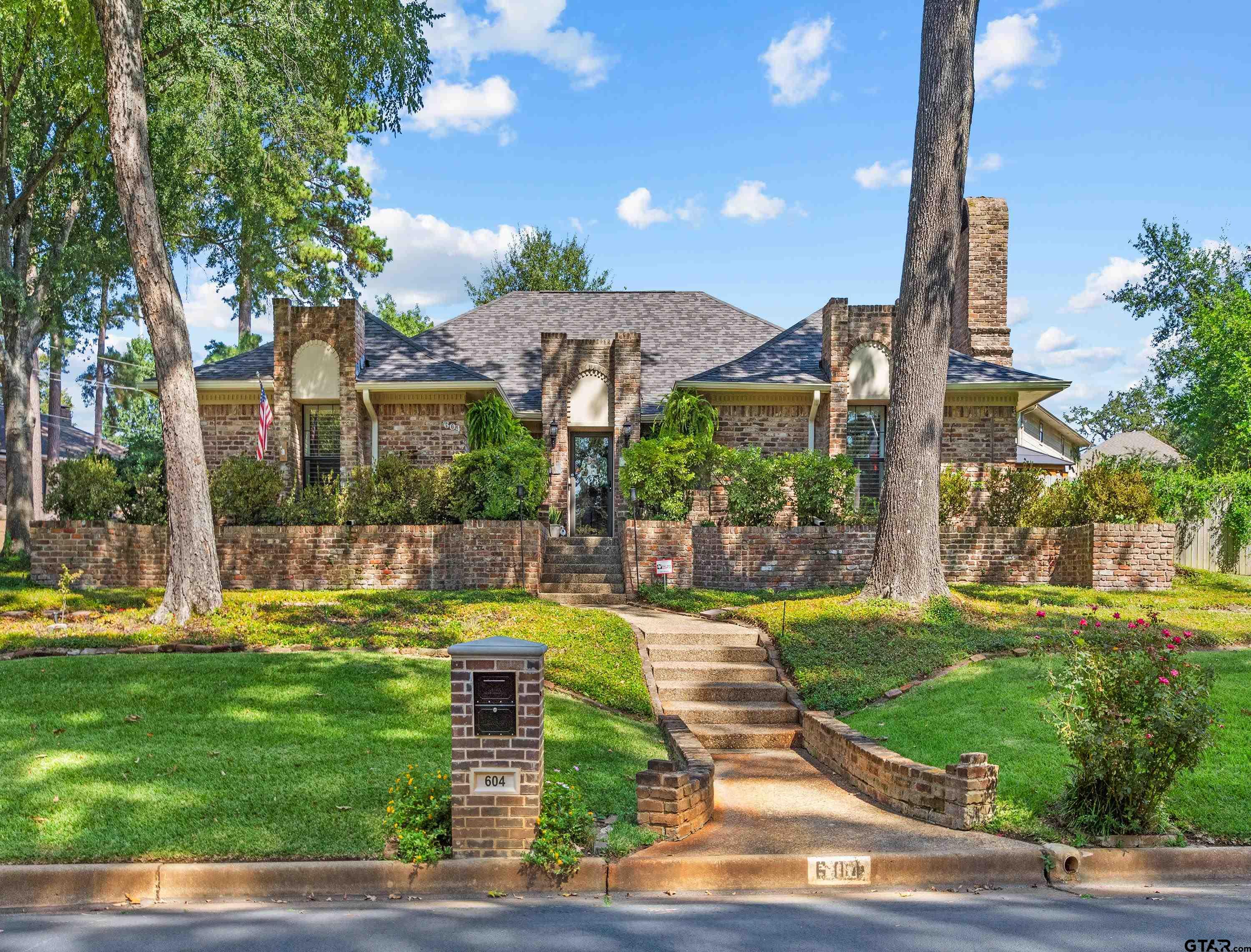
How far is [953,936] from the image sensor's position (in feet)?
15.6

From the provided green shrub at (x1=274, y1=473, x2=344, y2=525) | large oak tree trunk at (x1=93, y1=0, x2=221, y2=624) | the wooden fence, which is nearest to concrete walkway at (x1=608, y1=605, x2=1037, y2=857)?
large oak tree trunk at (x1=93, y1=0, x2=221, y2=624)

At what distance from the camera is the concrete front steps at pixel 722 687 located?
923 cm

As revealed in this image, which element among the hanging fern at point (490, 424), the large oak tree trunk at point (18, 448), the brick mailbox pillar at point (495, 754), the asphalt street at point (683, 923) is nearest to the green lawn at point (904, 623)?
the asphalt street at point (683, 923)

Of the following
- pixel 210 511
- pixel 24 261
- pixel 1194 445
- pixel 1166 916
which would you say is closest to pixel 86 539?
pixel 210 511

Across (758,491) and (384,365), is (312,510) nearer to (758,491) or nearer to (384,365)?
(384,365)

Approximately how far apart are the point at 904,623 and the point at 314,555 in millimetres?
10098

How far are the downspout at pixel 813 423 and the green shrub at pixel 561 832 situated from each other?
45.8 ft

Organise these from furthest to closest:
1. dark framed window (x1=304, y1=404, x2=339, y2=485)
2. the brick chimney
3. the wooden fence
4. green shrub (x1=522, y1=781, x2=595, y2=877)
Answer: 1. the brick chimney
2. dark framed window (x1=304, y1=404, x2=339, y2=485)
3. the wooden fence
4. green shrub (x1=522, y1=781, x2=595, y2=877)

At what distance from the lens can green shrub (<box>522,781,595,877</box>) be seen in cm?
563

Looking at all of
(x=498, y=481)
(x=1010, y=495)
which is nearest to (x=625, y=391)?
(x=498, y=481)

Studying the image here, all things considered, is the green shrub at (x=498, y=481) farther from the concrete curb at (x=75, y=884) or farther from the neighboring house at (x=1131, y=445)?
the neighboring house at (x=1131, y=445)

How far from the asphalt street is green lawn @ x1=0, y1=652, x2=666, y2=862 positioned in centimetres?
55

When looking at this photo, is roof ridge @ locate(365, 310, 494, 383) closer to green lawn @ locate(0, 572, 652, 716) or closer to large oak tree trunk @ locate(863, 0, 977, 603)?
green lawn @ locate(0, 572, 652, 716)

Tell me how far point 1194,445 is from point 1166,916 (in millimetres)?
Result: 22949
